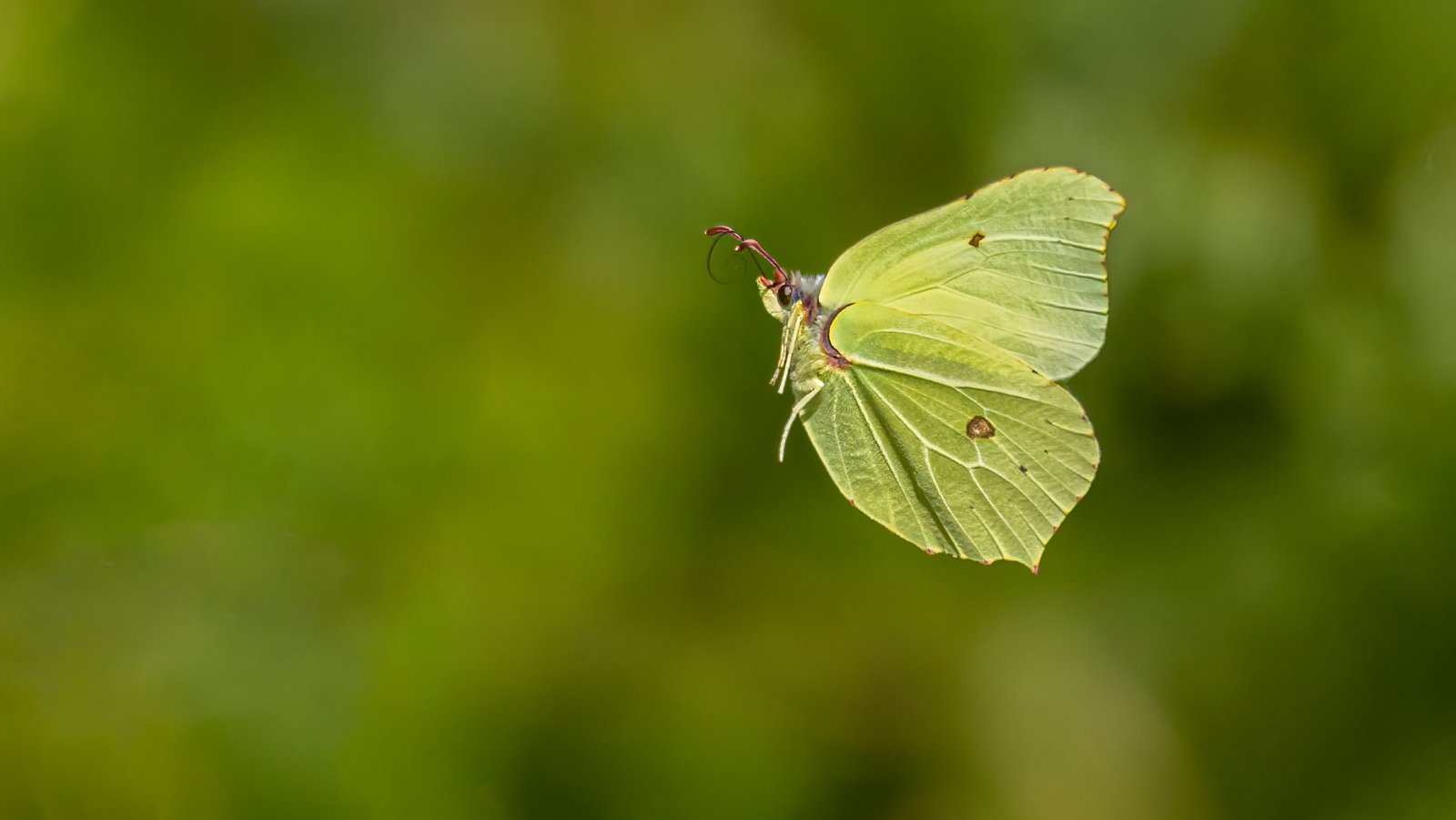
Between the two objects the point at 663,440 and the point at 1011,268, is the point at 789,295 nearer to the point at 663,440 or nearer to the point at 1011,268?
the point at 1011,268

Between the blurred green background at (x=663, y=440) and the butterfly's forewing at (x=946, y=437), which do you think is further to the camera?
the blurred green background at (x=663, y=440)

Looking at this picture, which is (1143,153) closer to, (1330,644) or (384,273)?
(1330,644)

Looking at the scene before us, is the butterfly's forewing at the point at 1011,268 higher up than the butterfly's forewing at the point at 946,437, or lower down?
higher up

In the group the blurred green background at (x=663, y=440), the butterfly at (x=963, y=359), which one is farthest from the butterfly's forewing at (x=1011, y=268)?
the blurred green background at (x=663, y=440)

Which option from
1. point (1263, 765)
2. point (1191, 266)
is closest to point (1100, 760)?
point (1263, 765)

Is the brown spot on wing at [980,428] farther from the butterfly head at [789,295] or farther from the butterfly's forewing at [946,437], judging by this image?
the butterfly head at [789,295]

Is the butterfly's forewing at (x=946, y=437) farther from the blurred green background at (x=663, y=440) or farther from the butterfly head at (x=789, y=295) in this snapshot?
the blurred green background at (x=663, y=440)

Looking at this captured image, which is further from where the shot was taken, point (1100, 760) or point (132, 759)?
point (1100, 760)
